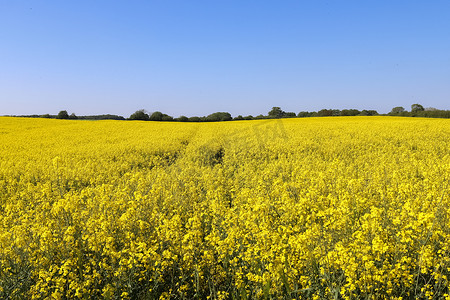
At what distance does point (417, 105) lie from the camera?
6081cm

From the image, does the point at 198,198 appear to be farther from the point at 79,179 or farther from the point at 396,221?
the point at 79,179

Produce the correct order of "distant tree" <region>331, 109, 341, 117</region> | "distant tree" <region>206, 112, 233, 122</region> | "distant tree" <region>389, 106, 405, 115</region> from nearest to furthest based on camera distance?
"distant tree" <region>206, 112, 233, 122</region>
"distant tree" <region>389, 106, 405, 115</region>
"distant tree" <region>331, 109, 341, 117</region>

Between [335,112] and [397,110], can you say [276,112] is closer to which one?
[335,112]

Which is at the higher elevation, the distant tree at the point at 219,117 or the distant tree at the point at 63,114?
the distant tree at the point at 63,114

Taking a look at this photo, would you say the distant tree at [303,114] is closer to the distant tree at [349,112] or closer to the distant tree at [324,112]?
the distant tree at [324,112]

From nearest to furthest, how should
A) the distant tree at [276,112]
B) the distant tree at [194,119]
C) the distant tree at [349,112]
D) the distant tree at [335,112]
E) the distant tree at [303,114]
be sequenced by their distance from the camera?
the distant tree at [194,119]
the distant tree at [349,112]
the distant tree at [335,112]
the distant tree at [303,114]
the distant tree at [276,112]

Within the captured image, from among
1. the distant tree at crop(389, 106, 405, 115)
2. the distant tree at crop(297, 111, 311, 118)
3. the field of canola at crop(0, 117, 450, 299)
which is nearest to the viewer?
the field of canola at crop(0, 117, 450, 299)

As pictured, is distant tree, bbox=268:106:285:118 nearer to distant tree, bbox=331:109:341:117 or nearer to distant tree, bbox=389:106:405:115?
distant tree, bbox=331:109:341:117

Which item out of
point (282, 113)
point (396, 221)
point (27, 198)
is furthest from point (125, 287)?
point (282, 113)

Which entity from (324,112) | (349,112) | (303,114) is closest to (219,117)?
(303,114)

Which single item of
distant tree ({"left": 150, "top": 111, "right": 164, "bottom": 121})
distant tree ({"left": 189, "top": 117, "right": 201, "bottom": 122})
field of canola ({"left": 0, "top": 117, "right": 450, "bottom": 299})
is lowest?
field of canola ({"left": 0, "top": 117, "right": 450, "bottom": 299})

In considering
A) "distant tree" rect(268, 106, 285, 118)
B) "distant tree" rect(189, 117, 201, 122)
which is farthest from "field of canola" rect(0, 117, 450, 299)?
"distant tree" rect(268, 106, 285, 118)

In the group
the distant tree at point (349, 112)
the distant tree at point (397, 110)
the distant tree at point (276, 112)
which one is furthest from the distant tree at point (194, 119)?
the distant tree at point (397, 110)

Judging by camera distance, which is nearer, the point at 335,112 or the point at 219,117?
the point at 219,117
